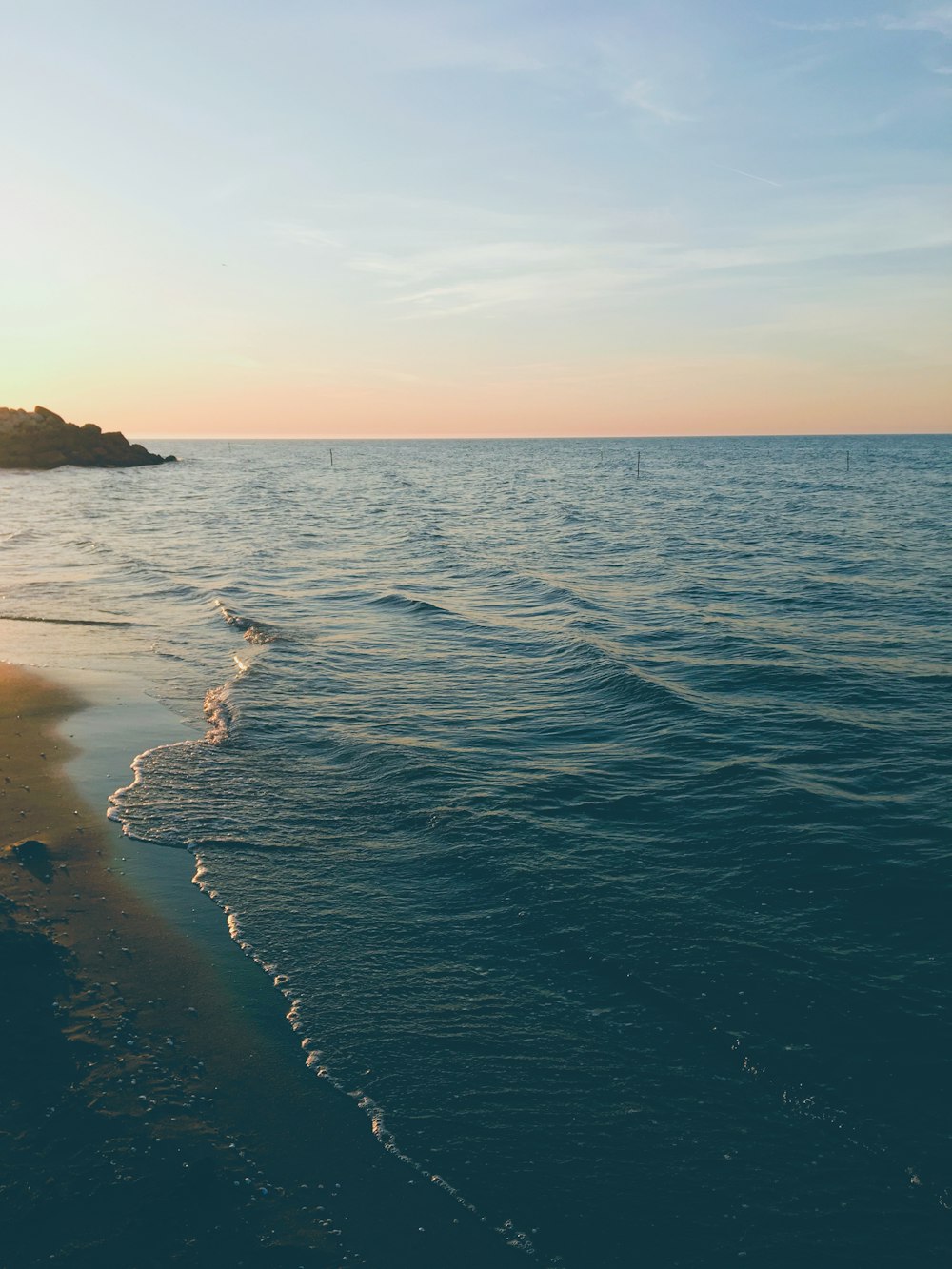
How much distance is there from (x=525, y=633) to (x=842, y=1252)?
59.9 ft

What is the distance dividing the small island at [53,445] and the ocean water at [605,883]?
98.1m

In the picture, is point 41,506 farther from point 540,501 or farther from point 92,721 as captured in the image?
point 92,721

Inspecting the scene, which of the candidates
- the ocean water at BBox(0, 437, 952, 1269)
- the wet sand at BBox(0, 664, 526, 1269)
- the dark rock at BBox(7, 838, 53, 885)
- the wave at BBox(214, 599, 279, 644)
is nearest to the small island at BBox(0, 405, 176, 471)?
the ocean water at BBox(0, 437, 952, 1269)

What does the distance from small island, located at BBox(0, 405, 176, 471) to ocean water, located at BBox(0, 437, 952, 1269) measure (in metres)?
98.1

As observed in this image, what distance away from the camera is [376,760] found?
1345 centimetres

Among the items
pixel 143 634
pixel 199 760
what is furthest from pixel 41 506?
pixel 199 760

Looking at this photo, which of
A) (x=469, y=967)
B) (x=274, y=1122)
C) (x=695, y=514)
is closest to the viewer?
(x=274, y=1122)

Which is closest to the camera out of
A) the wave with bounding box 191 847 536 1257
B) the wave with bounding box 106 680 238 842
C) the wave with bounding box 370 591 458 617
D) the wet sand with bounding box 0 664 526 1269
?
the wet sand with bounding box 0 664 526 1269

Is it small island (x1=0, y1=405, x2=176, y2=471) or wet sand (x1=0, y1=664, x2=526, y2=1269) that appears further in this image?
small island (x1=0, y1=405, x2=176, y2=471)

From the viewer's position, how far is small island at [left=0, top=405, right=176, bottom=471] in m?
110

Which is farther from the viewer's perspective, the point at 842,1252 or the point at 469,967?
the point at 469,967

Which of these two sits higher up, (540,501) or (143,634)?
(540,501)

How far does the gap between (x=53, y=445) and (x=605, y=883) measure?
123 m

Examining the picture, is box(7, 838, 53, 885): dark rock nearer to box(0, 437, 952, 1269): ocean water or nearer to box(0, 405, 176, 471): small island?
box(0, 437, 952, 1269): ocean water
